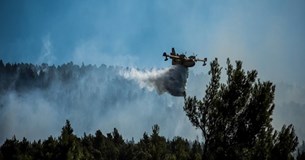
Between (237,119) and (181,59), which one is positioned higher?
(181,59)

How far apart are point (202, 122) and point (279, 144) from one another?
6868mm

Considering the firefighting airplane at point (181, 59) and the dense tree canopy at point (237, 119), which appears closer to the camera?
the dense tree canopy at point (237, 119)

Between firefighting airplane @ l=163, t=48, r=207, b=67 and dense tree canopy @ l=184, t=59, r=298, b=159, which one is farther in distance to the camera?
firefighting airplane @ l=163, t=48, r=207, b=67

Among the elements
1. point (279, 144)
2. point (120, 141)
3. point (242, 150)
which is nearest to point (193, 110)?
point (242, 150)

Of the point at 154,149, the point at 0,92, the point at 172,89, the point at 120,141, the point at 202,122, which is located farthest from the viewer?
the point at 0,92

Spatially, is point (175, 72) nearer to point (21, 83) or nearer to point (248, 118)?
point (248, 118)

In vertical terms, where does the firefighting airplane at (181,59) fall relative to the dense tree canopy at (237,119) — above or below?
above

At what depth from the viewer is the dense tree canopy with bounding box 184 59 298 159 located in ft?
76.7

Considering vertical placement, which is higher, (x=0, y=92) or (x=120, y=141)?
(x=0, y=92)

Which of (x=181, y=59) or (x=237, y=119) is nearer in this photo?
(x=237, y=119)

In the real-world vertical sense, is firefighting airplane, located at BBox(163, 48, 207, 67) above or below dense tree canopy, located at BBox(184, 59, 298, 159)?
above

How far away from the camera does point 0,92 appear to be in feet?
596

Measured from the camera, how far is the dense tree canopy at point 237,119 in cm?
2339

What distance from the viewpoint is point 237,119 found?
23922mm
